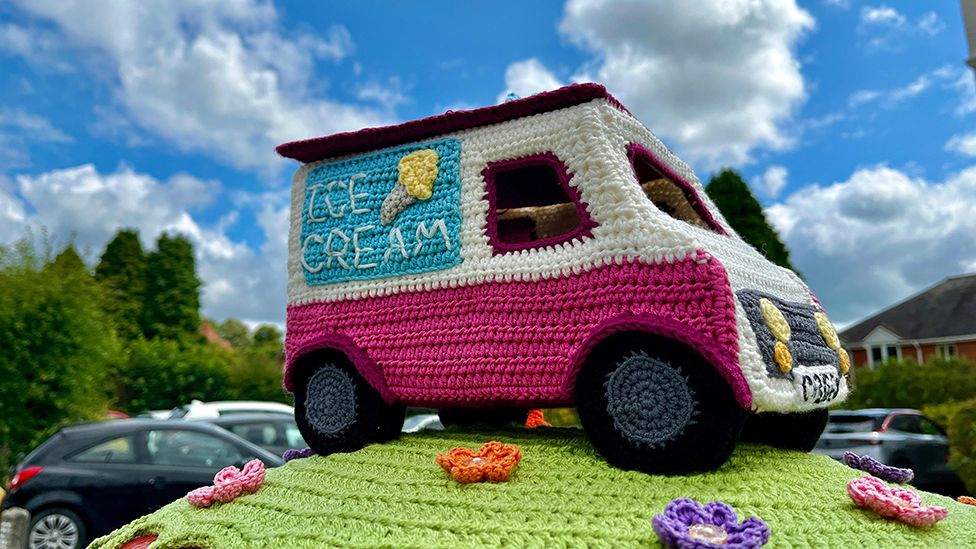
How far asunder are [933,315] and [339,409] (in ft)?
79.4

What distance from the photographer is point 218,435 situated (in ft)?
20.7

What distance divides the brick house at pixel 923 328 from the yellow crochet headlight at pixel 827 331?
20315 mm

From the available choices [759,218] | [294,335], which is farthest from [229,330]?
[294,335]

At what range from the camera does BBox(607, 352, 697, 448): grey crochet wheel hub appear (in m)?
1.82

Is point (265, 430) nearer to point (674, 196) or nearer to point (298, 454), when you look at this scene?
point (298, 454)

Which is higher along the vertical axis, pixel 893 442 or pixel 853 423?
pixel 853 423

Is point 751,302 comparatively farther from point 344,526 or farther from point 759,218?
point 759,218

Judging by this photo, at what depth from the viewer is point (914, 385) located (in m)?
13.0

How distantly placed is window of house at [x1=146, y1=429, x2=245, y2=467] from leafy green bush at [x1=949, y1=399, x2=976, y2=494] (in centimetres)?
661

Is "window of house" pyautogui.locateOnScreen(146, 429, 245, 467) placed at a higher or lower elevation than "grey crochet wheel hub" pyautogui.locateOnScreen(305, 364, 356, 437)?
lower

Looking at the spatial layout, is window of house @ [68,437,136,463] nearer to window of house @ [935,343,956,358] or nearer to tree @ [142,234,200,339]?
tree @ [142,234,200,339]

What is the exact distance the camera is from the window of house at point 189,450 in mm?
5973

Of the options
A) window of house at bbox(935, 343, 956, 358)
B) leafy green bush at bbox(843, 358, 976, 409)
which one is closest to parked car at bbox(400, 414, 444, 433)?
leafy green bush at bbox(843, 358, 976, 409)

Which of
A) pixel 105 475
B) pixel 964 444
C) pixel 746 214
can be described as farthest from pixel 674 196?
pixel 746 214
